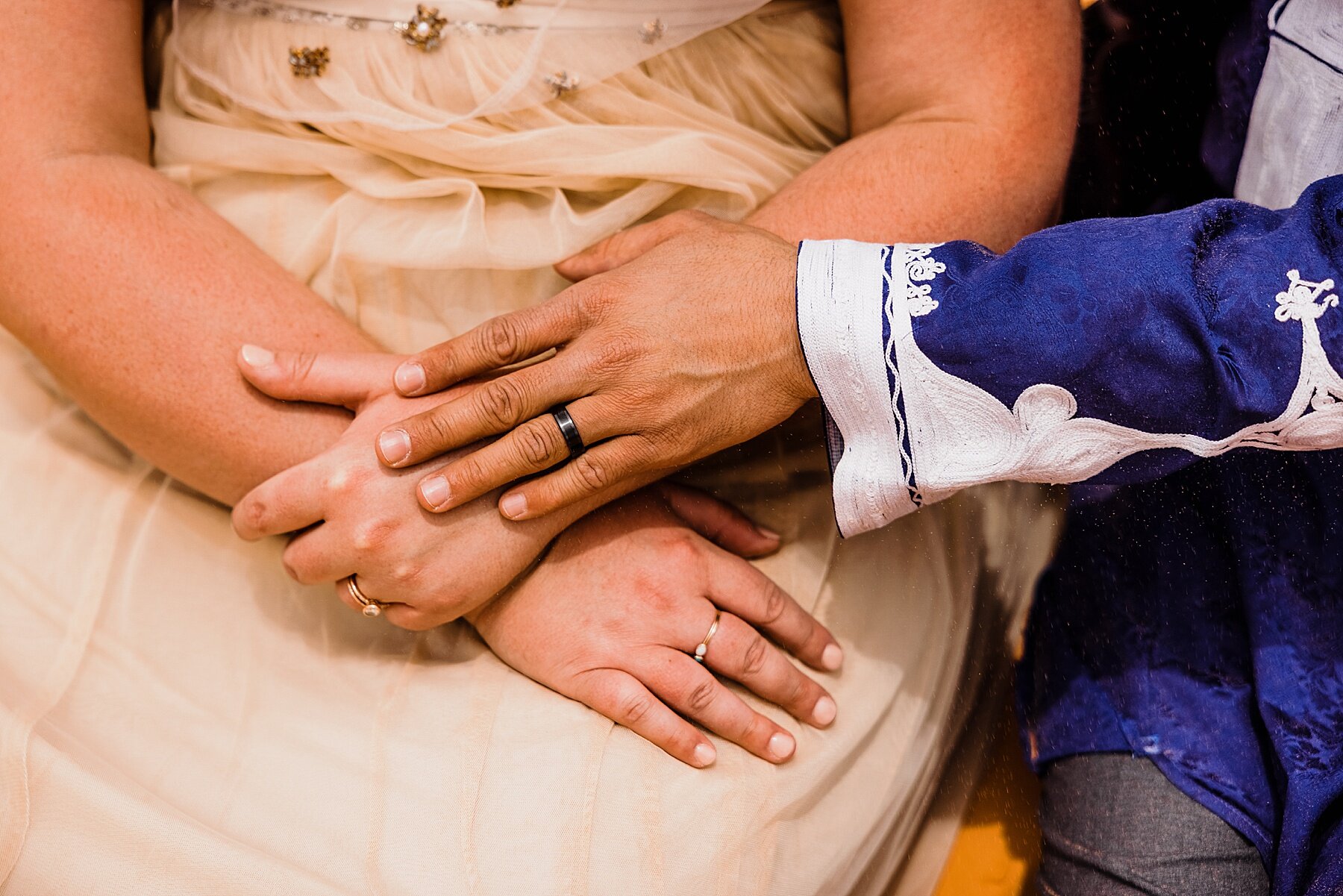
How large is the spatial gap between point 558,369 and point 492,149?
0.27 meters

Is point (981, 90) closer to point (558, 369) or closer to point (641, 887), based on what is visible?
point (558, 369)

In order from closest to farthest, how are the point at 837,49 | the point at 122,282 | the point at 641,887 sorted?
the point at 641,887
the point at 122,282
the point at 837,49

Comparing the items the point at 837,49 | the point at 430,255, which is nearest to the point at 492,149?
the point at 430,255

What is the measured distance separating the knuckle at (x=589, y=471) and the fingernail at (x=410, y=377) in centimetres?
16

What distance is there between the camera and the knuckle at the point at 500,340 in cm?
86

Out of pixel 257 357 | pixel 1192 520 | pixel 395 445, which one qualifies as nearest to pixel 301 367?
pixel 257 357

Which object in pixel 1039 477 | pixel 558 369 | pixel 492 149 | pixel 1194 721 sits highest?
pixel 492 149

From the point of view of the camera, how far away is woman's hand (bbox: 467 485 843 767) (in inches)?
35.2

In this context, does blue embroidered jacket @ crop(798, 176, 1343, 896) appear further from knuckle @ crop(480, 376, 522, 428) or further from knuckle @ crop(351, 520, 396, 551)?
knuckle @ crop(351, 520, 396, 551)

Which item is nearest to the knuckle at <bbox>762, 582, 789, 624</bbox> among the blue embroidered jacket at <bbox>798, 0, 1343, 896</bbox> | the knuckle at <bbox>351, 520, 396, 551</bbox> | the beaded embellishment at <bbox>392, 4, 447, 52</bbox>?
the blue embroidered jacket at <bbox>798, 0, 1343, 896</bbox>

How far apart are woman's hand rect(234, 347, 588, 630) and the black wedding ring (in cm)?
10

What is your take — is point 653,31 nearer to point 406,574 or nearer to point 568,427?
point 568,427

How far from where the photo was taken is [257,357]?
92 centimetres

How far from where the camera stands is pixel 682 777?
869mm
